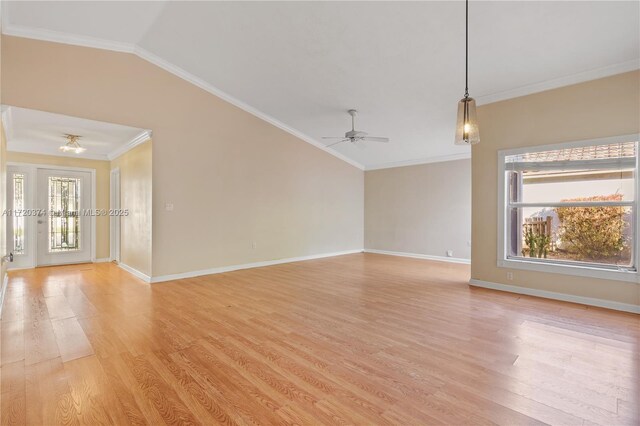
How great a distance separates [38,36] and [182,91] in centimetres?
194

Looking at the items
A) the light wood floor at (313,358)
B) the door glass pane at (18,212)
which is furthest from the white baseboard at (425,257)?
the door glass pane at (18,212)

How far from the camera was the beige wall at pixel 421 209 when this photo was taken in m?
7.32

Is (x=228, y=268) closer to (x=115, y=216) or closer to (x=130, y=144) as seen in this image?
(x=130, y=144)

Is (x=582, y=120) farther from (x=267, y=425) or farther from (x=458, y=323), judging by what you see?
(x=267, y=425)

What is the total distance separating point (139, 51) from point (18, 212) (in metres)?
4.25

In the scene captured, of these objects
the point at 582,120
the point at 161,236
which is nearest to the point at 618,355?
the point at 582,120

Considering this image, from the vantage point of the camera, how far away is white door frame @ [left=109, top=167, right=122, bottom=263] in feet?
22.7

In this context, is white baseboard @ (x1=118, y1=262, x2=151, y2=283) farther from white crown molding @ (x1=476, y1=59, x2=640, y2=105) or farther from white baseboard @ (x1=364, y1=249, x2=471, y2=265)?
white crown molding @ (x1=476, y1=59, x2=640, y2=105)

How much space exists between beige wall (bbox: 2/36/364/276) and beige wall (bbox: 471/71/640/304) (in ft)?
13.3

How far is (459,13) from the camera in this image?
3.31 meters

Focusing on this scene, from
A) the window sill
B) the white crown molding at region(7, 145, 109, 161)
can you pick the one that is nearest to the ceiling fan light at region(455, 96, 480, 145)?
the window sill

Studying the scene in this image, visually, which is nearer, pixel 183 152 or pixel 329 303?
pixel 329 303

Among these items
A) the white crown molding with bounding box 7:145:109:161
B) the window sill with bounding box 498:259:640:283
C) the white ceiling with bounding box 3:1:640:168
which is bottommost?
the window sill with bounding box 498:259:640:283

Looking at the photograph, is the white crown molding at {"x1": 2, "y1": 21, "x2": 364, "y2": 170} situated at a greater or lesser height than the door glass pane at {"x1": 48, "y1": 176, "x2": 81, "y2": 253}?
greater
